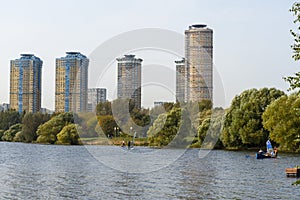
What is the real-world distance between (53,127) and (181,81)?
97.0 ft

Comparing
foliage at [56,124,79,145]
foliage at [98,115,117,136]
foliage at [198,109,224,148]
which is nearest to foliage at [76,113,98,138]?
foliage at [98,115,117,136]

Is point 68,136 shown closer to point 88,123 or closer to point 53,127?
point 53,127

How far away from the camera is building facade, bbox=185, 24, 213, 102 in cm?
7619

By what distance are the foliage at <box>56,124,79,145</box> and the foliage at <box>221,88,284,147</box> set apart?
105 feet

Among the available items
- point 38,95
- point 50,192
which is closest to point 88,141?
point 50,192

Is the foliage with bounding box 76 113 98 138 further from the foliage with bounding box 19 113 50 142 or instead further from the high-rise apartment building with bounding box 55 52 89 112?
the high-rise apartment building with bounding box 55 52 89 112

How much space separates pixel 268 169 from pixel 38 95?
440 ft

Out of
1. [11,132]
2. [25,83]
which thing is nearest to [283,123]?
[11,132]

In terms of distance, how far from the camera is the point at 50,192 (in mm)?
24906

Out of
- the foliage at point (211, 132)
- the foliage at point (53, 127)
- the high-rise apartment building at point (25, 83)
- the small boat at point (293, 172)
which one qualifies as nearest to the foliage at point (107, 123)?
the foliage at point (53, 127)

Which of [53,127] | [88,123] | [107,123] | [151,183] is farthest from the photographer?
[53,127]

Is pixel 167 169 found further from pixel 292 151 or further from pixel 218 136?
pixel 218 136

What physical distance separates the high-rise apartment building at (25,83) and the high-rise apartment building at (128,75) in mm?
96434

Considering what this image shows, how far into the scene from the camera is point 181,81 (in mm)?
72375
